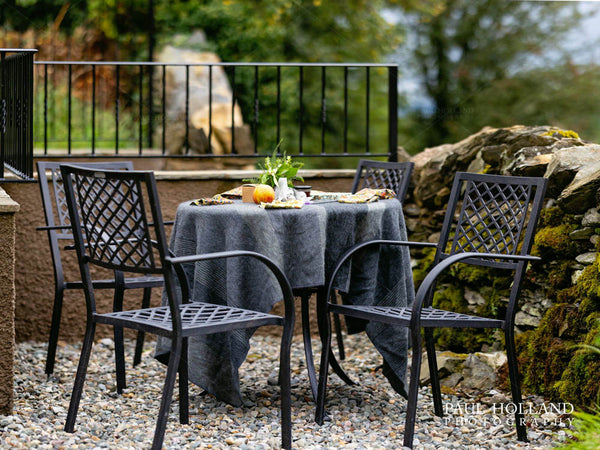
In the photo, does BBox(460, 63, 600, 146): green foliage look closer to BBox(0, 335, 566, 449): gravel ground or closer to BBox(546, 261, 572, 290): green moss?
BBox(0, 335, 566, 449): gravel ground

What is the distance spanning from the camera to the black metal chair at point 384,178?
4692mm

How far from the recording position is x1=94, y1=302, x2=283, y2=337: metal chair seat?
120 inches

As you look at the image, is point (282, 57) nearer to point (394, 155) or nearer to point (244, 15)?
point (244, 15)

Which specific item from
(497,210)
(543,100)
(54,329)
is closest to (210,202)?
(497,210)

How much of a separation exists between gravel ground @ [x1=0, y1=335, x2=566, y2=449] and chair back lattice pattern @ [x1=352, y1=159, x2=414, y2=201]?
1.03m

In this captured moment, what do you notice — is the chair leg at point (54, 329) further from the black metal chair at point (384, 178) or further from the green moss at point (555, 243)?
the green moss at point (555, 243)

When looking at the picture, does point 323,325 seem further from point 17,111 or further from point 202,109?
point 202,109

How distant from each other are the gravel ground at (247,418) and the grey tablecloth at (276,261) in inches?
8.7

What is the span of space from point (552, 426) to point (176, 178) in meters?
2.78

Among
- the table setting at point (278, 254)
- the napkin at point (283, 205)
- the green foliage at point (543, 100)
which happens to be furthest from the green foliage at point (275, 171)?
the green foliage at point (543, 100)

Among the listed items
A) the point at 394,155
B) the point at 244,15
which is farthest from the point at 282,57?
the point at 394,155

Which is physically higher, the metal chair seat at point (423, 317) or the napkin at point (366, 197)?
the napkin at point (366, 197)

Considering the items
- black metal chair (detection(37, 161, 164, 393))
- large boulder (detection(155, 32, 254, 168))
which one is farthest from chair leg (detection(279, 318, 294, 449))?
large boulder (detection(155, 32, 254, 168))

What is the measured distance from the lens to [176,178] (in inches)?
209
